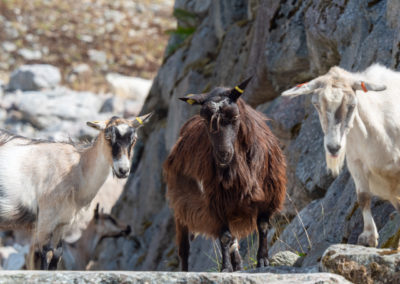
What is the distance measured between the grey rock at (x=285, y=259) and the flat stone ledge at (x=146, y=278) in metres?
1.82

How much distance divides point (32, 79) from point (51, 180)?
57.9ft

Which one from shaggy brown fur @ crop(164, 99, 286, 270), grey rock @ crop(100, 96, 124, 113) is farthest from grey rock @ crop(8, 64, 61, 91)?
shaggy brown fur @ crop(164, 99, 286, 270)

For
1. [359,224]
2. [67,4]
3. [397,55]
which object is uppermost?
[67,4]

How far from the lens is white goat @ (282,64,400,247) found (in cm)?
462

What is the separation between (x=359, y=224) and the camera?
593 cm

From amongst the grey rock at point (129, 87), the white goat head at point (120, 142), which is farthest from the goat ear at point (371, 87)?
the grey rock at point (129, 87)

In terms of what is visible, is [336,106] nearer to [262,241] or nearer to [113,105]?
[262,241]

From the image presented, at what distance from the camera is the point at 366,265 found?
13.6 ft

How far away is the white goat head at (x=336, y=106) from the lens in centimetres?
458

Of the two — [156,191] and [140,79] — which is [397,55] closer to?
[156,191]

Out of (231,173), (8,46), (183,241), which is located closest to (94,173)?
(183,241)

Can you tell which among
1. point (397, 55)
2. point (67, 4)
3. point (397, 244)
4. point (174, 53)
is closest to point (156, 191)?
point (174, 53)

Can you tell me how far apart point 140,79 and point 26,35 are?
6.17 meters

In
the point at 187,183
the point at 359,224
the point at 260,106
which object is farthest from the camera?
the point at 260,106
